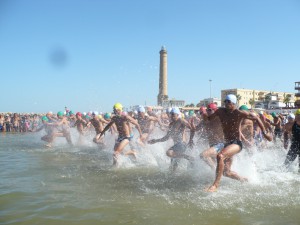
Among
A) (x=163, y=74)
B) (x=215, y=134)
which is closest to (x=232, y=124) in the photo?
(x=215, y=134)

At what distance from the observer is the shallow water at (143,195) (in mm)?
4828

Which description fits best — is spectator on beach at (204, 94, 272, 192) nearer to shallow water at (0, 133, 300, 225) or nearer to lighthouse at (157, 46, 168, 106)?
shallow water at (0, 133, 300, 225)

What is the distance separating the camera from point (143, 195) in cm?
604

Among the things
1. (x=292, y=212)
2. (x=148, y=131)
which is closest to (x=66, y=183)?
(x=292, y=212)

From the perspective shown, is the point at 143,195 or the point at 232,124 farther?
the point at 232,124

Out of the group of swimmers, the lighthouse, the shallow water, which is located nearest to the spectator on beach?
the group of swimmers

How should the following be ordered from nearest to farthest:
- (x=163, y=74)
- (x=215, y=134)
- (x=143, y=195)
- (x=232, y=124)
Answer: (x=143, y=195) → (x=232, y=124) → (x=215, y=134) → (x=163, y=74)

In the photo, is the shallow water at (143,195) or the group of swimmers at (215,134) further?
the group of swimmers at (215,134)

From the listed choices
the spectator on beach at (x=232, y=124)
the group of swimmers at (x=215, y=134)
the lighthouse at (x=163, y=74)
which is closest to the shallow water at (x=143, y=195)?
the group of swimmers at (x=215, y=134)

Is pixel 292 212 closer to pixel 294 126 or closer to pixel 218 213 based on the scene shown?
pixel 218 213

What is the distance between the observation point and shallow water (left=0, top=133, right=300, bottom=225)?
4828mm

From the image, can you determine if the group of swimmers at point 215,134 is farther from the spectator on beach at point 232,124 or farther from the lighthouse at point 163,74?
the lighthouse at point 163,74

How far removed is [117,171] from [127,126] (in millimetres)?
1508

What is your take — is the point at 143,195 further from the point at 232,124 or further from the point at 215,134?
the point at 215,134
